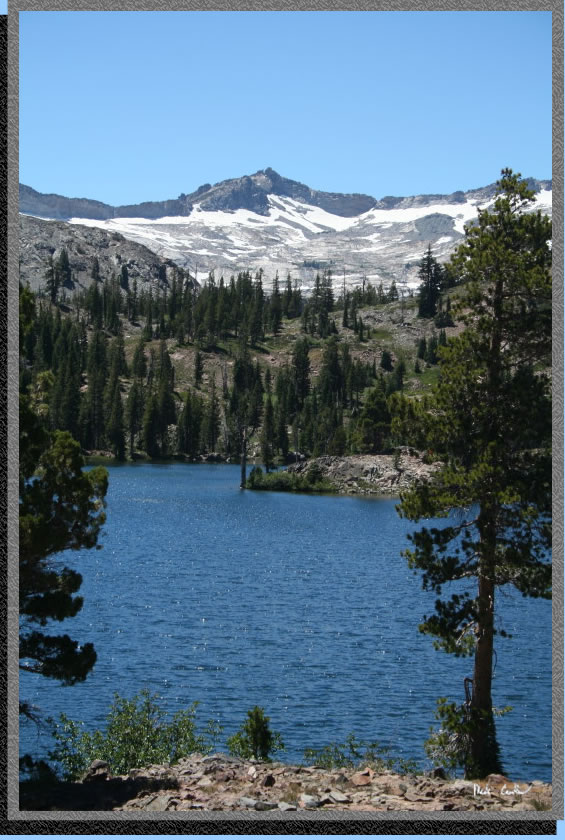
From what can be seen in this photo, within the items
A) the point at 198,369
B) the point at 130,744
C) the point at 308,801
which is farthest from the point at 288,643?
the point at 198,369

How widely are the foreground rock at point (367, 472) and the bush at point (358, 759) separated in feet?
253

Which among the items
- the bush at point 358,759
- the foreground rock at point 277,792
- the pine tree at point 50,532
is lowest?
the bush at point 358,759

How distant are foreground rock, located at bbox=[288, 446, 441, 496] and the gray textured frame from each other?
8413 cm

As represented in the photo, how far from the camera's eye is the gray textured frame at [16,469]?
1167cm

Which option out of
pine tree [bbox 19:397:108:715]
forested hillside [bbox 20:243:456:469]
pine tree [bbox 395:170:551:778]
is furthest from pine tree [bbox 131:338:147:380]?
pine tree [bbox 19:397:108:715]

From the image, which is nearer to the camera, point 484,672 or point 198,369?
point 484,672

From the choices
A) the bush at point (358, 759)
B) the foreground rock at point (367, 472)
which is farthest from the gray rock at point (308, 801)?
the foreground rock at point (367, 472)

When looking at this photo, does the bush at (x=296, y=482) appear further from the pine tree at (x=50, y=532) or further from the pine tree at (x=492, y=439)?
the pine tree at (x=50, y=532)

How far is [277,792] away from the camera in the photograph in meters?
13.5

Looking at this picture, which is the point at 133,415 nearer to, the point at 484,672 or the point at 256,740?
the point at 256,740

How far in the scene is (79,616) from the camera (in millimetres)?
33344

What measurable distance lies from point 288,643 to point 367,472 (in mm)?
71746

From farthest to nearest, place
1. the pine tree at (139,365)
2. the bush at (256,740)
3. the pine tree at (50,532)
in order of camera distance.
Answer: the pine tree at (139,365) → the bush at (256,740) → the pine tree at (50,532)

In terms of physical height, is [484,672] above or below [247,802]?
above
